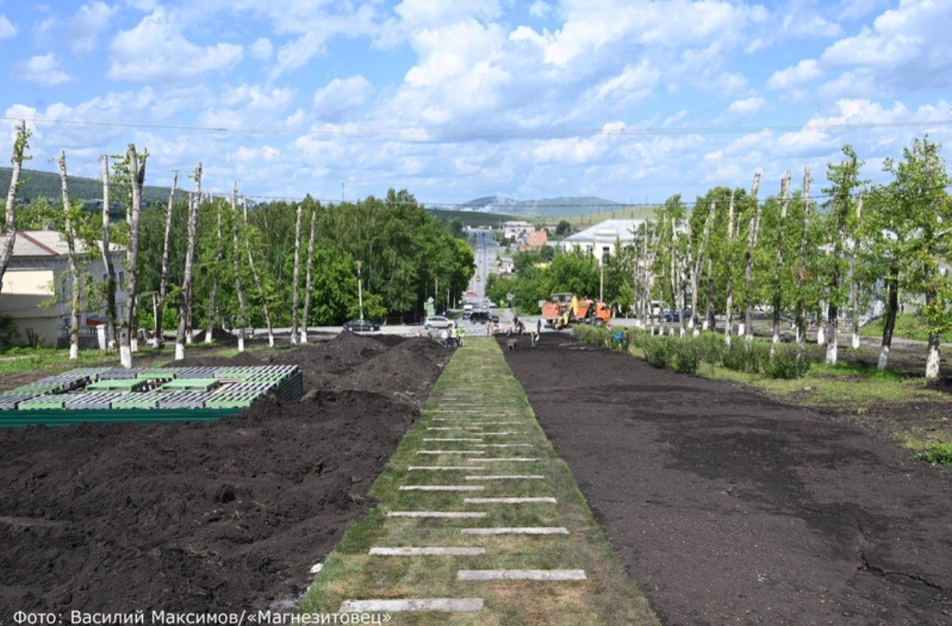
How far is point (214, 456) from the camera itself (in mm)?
15562

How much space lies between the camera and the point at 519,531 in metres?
12.3

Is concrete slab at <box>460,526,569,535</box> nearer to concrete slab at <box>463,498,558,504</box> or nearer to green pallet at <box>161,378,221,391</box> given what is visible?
concrete slab at <box>463,498,558,504</box>

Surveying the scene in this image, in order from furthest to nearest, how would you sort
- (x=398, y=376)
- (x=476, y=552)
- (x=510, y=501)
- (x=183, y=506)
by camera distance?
(x=398, y=376), (x=510, y=501), (x=183, y=506), (x=476, y=552)

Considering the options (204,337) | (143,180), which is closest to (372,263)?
(204,337)

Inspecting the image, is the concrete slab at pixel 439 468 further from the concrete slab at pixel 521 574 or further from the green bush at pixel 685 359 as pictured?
the green bush at pixel 685 359

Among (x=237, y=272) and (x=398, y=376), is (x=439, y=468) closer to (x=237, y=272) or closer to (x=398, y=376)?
(x=398, y=376)

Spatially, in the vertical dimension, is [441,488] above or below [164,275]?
below

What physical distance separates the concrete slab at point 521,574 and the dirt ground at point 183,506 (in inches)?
80.6

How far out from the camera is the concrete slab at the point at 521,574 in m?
10.4

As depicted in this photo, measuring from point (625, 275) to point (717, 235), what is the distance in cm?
5162

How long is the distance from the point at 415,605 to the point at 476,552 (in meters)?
1.97

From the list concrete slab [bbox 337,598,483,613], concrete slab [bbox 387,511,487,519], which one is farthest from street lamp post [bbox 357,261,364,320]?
concrete slab [bbox 337,598,483,613]

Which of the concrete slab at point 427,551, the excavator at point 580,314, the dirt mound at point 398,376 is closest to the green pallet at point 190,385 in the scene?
the dirt mound at point 398,376

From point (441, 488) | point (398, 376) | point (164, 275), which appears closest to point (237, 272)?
point (164, 275)
